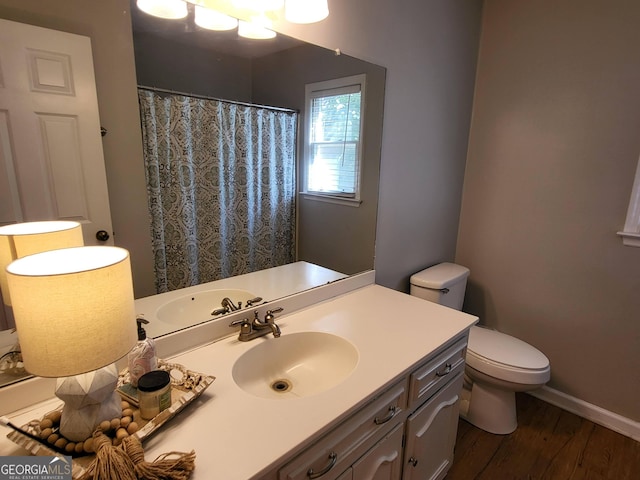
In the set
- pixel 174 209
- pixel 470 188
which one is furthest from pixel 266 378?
pixel 470 188

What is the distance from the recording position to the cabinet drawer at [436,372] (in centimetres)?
118

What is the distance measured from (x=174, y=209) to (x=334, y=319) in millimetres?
723

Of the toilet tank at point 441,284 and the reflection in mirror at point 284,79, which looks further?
the toilet tank at point 441,284

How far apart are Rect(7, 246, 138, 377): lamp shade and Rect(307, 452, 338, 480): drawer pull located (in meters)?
0.53

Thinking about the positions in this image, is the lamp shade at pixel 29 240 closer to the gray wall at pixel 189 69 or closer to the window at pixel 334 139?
the gray wall at pixel 189 69

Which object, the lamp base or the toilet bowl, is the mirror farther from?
the toilet bowl

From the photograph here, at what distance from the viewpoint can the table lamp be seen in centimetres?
58

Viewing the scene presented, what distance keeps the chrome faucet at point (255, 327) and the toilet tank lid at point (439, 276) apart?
1058 mm

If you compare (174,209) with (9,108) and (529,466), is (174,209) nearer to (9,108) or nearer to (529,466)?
(9,108)

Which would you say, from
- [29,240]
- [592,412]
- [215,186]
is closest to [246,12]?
[215,186]

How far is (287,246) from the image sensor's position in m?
1.54

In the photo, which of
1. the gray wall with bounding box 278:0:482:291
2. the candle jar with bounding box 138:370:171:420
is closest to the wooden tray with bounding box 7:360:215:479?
the candle jar with bounding box 138:370:171:420

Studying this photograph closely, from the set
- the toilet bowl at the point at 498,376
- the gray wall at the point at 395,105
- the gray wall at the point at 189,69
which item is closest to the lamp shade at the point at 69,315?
the gray wall at the point at 395,105

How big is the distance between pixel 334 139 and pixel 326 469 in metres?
1.30
